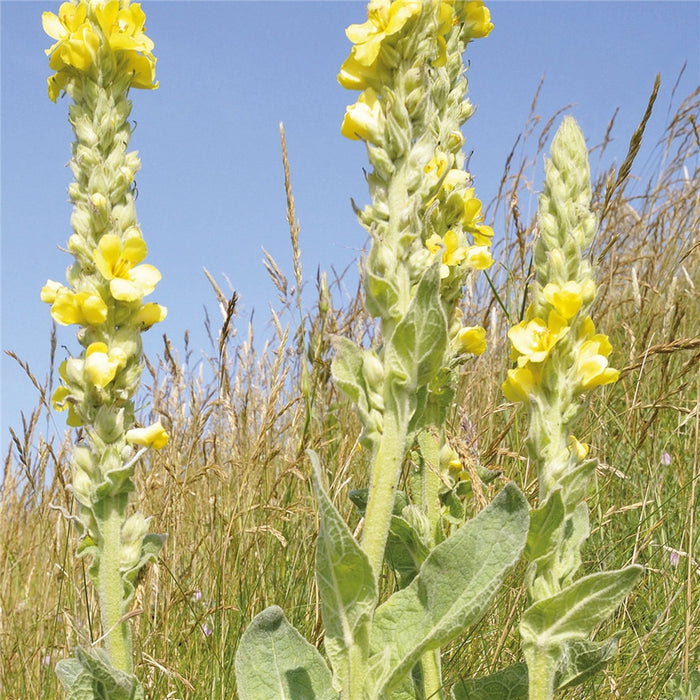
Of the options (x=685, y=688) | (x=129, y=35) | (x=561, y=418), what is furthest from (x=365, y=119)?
(x=685, y=688)

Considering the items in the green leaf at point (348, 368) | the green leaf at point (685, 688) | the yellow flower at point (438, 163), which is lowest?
the green leaf at point (685, 688)

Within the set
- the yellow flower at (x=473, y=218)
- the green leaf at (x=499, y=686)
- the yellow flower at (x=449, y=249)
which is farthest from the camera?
the yellow flower at (x=473, y=218)

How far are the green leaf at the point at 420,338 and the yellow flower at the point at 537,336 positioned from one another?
0.31 meters

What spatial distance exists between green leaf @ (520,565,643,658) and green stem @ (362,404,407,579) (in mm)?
415

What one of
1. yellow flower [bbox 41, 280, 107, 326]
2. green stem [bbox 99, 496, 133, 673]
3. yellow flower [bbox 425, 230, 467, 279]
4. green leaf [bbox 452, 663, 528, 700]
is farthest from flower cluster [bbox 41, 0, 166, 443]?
green leaf [bbox 452, 663, 528, 700]

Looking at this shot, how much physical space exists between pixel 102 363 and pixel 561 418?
98 centimetres

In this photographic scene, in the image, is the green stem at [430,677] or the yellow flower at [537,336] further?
the green stem at [430,677]

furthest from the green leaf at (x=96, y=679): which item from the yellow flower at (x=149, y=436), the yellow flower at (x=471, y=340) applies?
the yellow flower at (x=471, y=340)

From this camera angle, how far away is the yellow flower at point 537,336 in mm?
1657

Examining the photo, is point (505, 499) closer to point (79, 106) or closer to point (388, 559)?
point (388, 559)

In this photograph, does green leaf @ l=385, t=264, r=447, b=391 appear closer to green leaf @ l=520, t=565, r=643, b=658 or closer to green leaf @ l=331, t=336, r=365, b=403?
green leaf @ l=331, t=336, r=365, b=403

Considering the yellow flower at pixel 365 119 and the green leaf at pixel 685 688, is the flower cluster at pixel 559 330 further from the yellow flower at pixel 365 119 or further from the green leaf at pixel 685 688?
the green leaf at pixel 685 688

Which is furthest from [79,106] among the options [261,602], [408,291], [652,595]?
[652,595]

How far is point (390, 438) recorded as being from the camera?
1.43m
